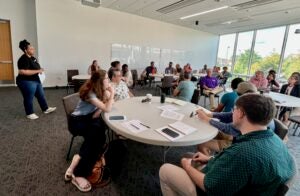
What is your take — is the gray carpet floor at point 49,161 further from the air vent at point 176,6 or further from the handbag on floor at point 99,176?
the air vent at point 176,6

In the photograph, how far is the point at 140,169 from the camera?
218 cm

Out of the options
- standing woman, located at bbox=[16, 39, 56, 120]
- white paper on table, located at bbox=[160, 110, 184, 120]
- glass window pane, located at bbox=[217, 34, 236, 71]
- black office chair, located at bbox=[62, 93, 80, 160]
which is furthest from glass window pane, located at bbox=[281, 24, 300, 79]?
standing woman, located at bbox=[16, 39, 56, 120]

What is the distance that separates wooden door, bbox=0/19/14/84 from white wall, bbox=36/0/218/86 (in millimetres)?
1124

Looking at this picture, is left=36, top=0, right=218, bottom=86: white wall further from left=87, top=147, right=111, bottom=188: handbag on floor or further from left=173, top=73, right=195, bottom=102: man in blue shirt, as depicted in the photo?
left=87, top=147, right=111, bottom=188: handbag on floor

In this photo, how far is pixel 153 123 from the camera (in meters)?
1.78

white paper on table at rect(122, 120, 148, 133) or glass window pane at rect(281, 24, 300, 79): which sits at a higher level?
glass window pane at rect(281, 24, 300, 79)

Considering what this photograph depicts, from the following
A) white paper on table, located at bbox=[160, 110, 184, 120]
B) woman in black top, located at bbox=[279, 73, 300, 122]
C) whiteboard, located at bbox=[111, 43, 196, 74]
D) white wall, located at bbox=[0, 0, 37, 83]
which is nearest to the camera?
white paper on table, located at bbox=[160, 110, 184, 120]

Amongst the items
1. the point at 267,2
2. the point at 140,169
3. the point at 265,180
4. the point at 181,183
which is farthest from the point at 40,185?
the point at 267,2

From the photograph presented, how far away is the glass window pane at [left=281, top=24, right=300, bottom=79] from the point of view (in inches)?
292

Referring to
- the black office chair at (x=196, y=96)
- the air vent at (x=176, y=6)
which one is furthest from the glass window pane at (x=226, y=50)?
the black office chair at (x=196, y=96)

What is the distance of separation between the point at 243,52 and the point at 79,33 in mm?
8375

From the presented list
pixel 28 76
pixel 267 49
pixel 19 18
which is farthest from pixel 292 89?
pixel 19 18

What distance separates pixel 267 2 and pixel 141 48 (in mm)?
5040

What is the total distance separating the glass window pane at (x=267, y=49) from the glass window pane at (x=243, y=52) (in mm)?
361
